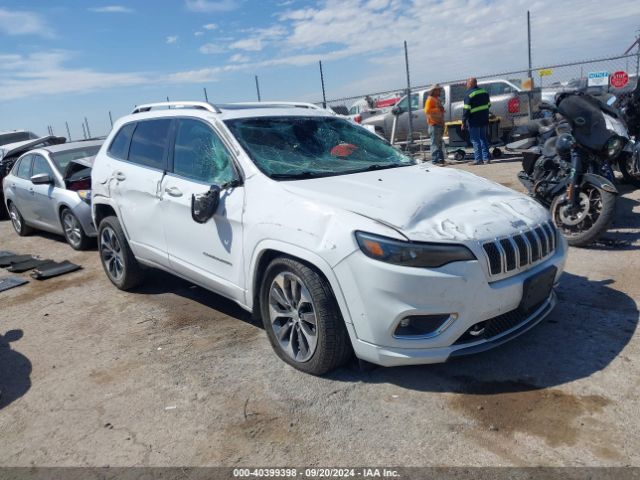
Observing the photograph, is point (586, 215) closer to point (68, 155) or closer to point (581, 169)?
point (581, 169)

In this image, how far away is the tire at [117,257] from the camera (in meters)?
5.20

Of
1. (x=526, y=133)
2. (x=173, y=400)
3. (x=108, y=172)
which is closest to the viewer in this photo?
(x=173, y=400)

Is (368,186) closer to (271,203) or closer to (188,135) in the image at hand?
(271,203)

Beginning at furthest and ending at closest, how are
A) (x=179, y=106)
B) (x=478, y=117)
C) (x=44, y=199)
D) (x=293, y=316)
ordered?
(x=478, y=117), (x=44, y=199), (x=179, y=106), (x=293, y=316)

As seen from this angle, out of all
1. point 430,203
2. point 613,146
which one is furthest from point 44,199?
point 613,146

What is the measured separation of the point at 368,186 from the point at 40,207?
6.70 metres

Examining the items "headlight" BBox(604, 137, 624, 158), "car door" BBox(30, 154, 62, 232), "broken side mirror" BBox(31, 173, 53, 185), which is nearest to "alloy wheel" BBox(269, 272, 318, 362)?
"headlight" BBox(604, 137, 624, 158)

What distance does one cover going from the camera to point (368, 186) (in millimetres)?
3553

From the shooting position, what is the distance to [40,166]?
8258mm

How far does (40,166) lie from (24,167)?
2.63 ft

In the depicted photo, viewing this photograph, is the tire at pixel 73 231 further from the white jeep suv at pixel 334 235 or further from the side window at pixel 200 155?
the side window at pixel 200 155

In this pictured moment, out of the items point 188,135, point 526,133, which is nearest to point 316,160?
point 188,135

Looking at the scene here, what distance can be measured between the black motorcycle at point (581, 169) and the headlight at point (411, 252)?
322cm

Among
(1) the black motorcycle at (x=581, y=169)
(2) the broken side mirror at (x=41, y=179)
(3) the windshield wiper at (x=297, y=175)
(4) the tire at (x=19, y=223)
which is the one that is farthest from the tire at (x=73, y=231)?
(1) the black motorcycle at (x=581, y=169)
